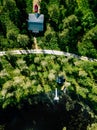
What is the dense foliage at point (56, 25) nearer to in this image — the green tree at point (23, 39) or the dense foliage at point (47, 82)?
the green tree at point (23, 39)

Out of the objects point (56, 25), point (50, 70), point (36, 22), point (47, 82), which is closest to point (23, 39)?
point (36, 22)

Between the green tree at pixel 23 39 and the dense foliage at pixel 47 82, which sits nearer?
the green tree at pixel 23 39

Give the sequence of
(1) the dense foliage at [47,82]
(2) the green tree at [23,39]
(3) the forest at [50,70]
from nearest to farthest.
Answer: (2) the green tree at [23,39] → (3) the forest at [50,70] → (1) the dense foliage at [47,82]

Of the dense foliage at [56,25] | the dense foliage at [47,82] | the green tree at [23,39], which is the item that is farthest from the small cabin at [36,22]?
the dense foliage at [47,82]

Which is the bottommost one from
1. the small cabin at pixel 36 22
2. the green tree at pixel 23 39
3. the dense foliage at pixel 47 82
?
the dense foliage at pixel 47 82

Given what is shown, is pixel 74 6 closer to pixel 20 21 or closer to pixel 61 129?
pixel 20 21

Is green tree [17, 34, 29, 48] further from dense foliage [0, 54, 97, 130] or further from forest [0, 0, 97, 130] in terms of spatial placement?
dense foliage [0, 54, 97, 130]

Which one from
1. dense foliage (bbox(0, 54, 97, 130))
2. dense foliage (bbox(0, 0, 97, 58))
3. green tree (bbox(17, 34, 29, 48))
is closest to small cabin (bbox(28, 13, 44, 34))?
dense foliage (bbox(0, 0, 97, 58))
